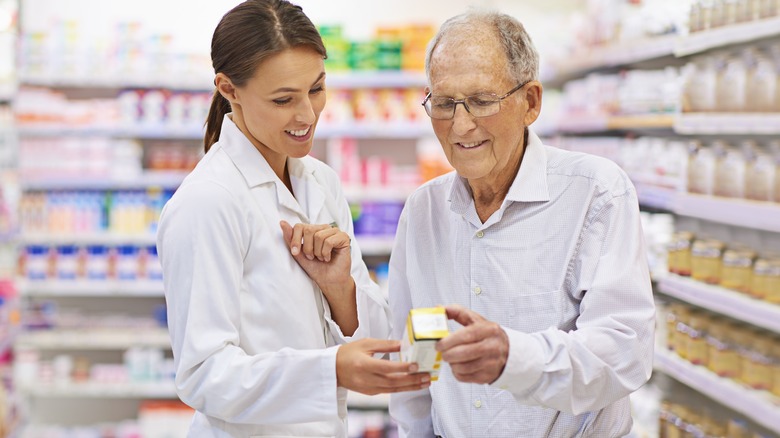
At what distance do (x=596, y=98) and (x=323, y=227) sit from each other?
3.80 meters

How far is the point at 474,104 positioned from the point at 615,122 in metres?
3.25

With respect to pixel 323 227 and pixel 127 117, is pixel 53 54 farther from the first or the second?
pixel 323 227

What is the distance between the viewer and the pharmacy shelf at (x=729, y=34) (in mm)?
3025

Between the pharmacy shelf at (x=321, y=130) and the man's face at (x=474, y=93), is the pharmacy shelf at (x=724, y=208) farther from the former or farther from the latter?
the pharmacy shelf at (x=321, y=130)

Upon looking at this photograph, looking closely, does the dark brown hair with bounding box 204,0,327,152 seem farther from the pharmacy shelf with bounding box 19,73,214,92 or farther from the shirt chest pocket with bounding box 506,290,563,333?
the pharmacy shelf with bounding box 19,73,214,92

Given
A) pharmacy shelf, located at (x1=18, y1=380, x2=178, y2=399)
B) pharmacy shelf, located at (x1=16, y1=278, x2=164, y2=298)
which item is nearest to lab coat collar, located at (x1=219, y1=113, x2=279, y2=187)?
pharmacy shelf, located at (x1=16, y1=278, x2=164, y2=298)

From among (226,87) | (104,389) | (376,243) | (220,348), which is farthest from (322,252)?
(104,389)

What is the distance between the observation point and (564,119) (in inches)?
234

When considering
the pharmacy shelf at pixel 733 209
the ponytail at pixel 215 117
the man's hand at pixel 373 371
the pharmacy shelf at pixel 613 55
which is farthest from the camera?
the pharmacy shelf at pixel 613 55

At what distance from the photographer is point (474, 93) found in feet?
6.02

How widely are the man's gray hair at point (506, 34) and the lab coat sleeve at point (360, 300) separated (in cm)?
45

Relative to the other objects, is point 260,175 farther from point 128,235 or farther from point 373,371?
point 128,235

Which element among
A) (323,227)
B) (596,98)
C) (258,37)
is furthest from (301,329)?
(596,98)

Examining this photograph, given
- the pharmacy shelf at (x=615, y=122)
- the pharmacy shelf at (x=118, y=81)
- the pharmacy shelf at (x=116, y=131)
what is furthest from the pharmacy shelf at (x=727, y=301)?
the pharmacy shelf at (x=118, y=81)
